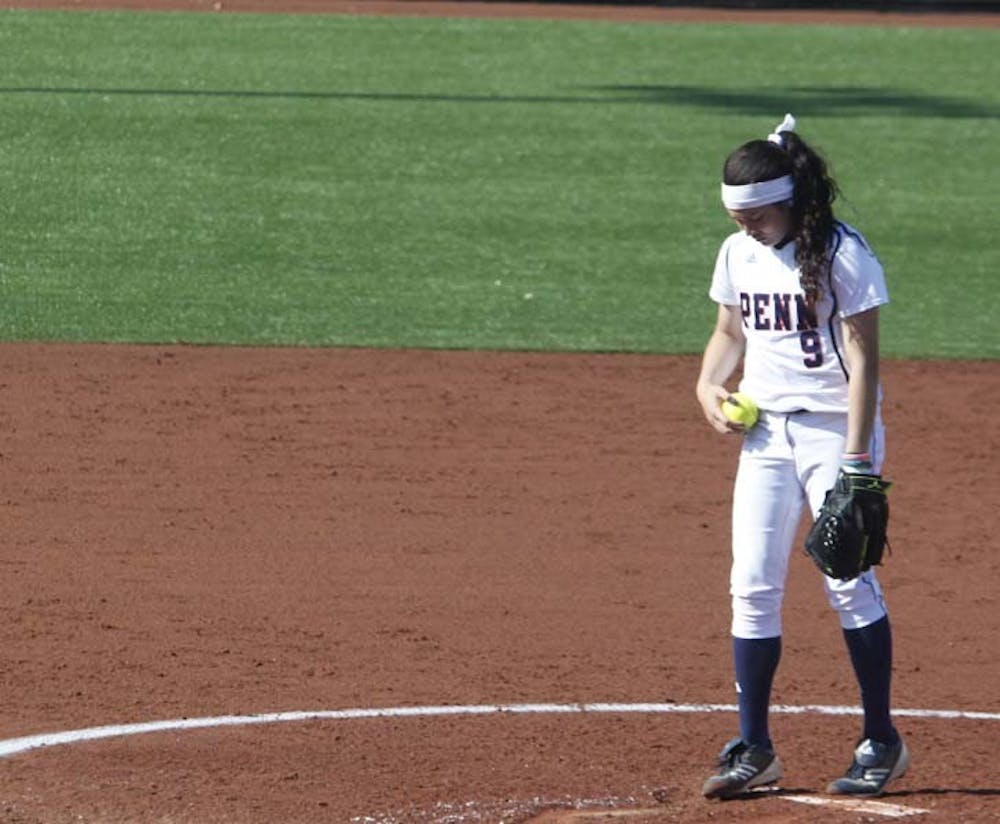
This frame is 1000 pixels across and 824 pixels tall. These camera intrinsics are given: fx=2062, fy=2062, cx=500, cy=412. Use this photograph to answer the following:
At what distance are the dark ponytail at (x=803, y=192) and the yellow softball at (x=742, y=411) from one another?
35 cm

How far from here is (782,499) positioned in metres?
5.79

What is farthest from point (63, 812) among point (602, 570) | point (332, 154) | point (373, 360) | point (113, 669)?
point (332, 154)

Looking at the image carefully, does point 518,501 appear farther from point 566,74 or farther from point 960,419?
point 566,74

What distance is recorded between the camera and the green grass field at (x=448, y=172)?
13.1 metres

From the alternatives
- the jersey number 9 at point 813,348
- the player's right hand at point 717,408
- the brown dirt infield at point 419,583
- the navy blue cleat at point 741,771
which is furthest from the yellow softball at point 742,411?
the brown dirt infield at point 419,583

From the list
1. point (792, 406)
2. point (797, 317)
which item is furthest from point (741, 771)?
point (797, 317)

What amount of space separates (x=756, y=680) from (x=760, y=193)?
1.38 metres

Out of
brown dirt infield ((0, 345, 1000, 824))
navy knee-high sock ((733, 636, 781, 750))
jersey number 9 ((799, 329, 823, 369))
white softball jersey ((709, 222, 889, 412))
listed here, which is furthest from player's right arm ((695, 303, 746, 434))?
brown dirt infield ((0, 345, 1000, 824))

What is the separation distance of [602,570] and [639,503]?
3.27 ft

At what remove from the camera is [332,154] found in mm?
16828

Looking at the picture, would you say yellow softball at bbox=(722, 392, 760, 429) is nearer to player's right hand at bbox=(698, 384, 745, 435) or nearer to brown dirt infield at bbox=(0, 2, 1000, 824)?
player's right hand at bbox=(698, 384, 745, 435)

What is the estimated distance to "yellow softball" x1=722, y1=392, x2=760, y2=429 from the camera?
5.82 m

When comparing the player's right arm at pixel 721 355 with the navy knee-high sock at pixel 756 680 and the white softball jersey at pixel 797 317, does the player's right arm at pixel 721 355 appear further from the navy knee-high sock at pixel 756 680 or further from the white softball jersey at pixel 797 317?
the navy knee-high sock at pixel 756 680

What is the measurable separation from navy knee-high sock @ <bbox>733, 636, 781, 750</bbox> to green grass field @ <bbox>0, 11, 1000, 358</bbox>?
4.39 metres
